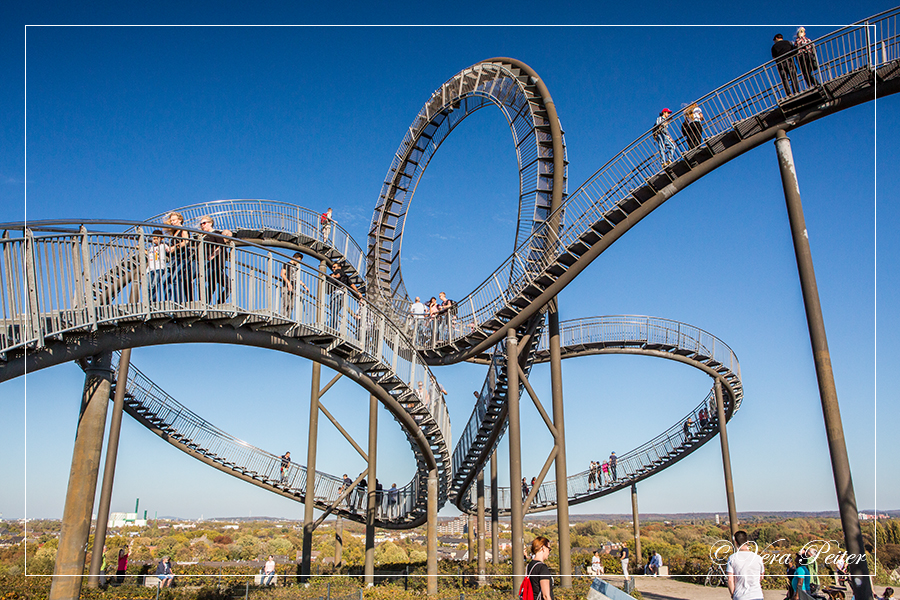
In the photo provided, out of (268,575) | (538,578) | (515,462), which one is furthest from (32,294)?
(268,575)

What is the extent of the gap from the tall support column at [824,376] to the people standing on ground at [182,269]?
8763 millimetres

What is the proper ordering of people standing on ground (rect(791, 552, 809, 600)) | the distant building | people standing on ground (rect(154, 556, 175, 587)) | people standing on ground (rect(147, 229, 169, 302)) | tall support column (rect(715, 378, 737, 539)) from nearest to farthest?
people standing on ground (rect(147, 229, 169, 302))
people standing on ground (rect(791, 552, 809, 600))
people standing on ground (rect(154, 556, 175, 587))
tall support column (rect(715, 378, 737, 539))
the distant building

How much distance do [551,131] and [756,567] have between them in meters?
12.3

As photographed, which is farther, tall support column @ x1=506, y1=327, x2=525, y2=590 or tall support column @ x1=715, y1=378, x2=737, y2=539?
tall support column @ x1=715, y1=378, x2=737, y2=539

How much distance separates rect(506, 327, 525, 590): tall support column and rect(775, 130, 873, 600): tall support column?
606cm

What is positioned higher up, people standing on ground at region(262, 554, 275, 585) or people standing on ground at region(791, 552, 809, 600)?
people standing on ground at region(791, 552, 809, 600)

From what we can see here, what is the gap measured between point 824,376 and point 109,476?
16.0 metres

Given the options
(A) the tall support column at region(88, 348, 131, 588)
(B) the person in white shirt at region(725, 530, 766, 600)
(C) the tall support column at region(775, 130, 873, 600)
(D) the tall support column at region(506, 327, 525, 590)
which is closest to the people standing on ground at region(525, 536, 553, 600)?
(B) the person in white shirt at region(725, 530, 766, 600)

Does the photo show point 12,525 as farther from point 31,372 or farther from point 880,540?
point 880,540

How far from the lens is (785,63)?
32.6ft

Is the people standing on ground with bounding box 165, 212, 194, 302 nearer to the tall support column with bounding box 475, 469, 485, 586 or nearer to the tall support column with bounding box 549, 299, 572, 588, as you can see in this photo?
the tall support column with bounding box 549, 299, 572, 588

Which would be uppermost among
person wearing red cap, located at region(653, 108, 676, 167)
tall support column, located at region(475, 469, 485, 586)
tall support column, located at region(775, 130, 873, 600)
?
person wearing red cap, located at region(653, 108, 676, 167)

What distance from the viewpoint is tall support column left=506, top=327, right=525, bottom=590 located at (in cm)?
1284

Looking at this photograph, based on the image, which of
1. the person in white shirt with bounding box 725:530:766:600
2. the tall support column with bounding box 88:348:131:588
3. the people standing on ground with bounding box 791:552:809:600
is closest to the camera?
the person in white shirt with bounding box 725:530:766:600
